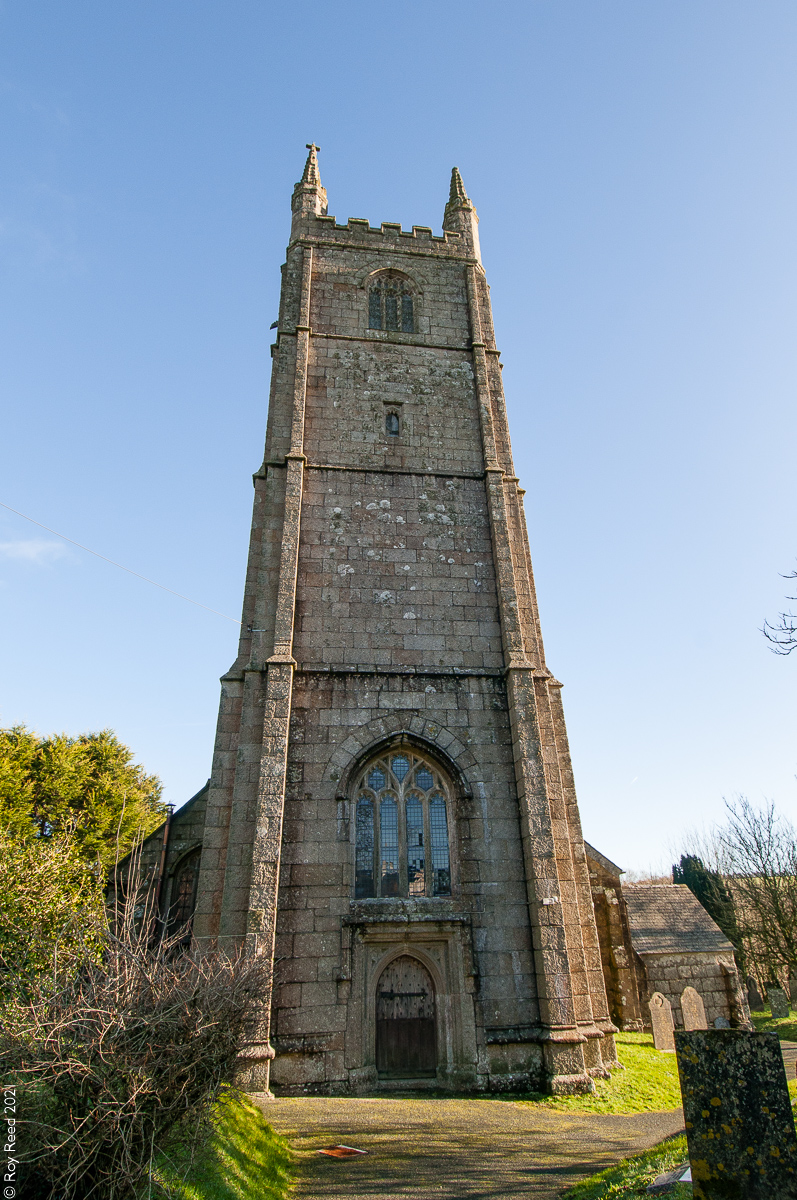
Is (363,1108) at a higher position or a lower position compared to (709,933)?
lower

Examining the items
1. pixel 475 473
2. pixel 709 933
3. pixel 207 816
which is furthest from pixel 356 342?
pixel 709 933

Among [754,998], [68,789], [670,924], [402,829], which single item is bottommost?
[754,998]

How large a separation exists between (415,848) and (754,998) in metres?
28.4

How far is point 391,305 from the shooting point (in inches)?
611

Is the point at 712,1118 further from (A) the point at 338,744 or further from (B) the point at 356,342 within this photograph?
(B) the point at 356,342

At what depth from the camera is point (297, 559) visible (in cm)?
1191

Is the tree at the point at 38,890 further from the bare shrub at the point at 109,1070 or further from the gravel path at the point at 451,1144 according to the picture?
the bare shrub at the point at 109,1070

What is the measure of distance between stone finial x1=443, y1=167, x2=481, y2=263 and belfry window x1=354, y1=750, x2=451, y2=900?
42.0 ft

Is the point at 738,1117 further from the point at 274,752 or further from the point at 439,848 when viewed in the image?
the point at 274,752

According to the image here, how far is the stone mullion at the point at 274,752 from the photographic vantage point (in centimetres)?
841

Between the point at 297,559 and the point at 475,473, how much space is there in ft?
13.9

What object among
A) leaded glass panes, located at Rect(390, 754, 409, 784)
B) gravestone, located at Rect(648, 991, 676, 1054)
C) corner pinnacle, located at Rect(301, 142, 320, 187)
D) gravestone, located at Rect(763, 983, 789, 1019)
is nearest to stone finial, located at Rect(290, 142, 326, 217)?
corner pinnacle, located at Rect(301, 142, 320, 187)

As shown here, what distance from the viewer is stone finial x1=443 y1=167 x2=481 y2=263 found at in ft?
55.1

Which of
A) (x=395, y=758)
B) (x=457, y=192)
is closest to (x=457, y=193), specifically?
(x=457, y=192)
